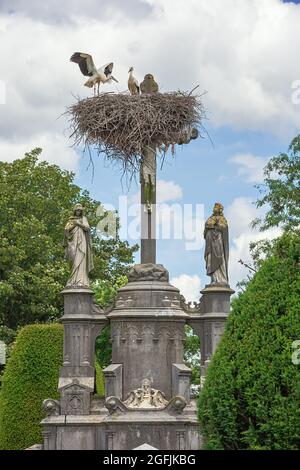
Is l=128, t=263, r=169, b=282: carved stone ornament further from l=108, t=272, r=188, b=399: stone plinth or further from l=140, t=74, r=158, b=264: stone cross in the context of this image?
l=140, t=74, r=158, b=264: stone cross

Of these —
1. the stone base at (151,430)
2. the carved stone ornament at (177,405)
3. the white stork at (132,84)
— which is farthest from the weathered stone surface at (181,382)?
the white stork at (132,84)

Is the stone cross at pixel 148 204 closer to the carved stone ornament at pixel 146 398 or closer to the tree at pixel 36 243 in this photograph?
the carved stone ornament at pixel 146 398

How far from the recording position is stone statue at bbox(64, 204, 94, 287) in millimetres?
20344

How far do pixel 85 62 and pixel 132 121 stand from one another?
1.70 m

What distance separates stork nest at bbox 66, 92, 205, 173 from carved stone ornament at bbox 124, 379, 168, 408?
442cm

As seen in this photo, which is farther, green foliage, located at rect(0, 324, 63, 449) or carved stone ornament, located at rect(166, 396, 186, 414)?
green foliage, located at rect(0, 324, 63, 449)

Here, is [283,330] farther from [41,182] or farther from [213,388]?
[41,182]

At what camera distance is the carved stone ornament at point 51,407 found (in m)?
19.1

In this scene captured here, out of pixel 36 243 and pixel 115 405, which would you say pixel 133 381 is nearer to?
pixel 115 405

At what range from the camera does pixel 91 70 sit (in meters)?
20.4

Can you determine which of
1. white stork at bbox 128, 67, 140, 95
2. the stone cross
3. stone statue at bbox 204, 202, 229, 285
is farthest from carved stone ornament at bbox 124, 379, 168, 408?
white stork at bbox 128, 67, 140, 95

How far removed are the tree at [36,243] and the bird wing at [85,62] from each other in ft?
37.7
